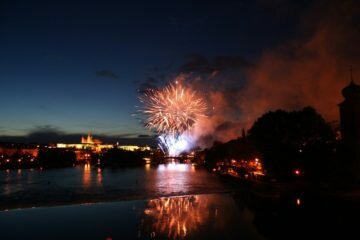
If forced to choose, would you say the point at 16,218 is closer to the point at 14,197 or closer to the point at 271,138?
the point at 14,197

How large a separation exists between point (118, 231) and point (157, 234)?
124 inches

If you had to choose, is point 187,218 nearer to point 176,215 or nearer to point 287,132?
point 176,215

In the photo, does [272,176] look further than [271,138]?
No

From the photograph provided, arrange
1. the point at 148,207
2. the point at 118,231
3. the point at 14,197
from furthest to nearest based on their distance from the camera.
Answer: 1. the point at 14,197
2. the point at 148,207
3. the point at 118,231

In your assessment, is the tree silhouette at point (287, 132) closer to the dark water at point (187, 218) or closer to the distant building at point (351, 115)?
the distant building at point (351, 115)

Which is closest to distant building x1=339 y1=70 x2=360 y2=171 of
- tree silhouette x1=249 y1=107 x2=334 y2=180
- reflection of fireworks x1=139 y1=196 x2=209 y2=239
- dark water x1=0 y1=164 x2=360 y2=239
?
tree silhouette x1=249 y1=107 x2=334 y2=180

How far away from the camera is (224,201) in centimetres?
4147

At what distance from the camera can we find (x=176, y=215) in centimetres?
3139

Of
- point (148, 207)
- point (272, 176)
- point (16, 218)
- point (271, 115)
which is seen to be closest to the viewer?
point (16, 218)

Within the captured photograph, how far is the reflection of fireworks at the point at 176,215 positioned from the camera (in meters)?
25.6

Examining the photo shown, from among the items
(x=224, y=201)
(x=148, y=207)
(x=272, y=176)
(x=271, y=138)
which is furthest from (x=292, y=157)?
(x=148, y=207)

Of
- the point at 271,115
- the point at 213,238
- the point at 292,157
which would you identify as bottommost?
the point at 213,238

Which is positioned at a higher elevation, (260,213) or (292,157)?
(292,157)

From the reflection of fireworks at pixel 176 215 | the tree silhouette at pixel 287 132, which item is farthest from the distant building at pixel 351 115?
the reflection of fireworks at pixel 176 215
